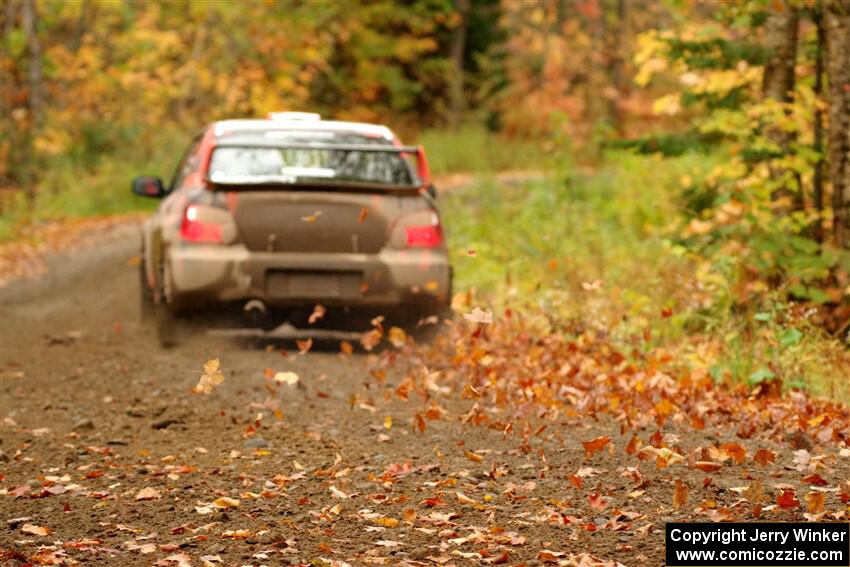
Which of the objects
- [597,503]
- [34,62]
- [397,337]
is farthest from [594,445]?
[34,62]

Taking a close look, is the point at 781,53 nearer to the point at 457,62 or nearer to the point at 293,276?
the point at 293,276

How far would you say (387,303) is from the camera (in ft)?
32.0

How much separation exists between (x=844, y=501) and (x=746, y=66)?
7519 mm

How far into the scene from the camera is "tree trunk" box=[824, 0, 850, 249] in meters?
10.3

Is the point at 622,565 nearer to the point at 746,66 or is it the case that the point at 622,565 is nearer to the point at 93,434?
the point at 93,434

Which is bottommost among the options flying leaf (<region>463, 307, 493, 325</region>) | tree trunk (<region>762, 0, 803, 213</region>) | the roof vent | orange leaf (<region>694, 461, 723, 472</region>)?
orange leaf (<region>694, 461, 723, 472</region>)

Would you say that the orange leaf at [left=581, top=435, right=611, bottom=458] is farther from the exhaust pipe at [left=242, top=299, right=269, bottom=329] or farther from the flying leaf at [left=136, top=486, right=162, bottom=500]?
the exhaust pipe at [left=242, top=299, right=269, bottom=329]

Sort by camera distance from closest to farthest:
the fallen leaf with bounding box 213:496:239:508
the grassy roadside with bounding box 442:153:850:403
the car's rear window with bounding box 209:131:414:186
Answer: the fallen leaf with bounding box 213:496:239:508, the grassy roadside with bounding box 442:153:850:403, the car's rear window with bounding box 209:131:414:186

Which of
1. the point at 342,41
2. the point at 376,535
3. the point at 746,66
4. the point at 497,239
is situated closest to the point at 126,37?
the point at 342,41

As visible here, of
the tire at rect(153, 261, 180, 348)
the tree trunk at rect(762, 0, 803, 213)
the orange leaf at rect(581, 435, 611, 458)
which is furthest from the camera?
the tree trunk at rect(762, 0, 803, 213)

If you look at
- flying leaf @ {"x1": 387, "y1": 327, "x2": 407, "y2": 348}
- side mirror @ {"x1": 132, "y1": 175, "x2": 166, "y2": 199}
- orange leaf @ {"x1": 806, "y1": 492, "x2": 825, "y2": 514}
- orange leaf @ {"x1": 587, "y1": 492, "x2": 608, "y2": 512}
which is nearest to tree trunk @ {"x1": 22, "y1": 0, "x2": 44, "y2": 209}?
side mirror @ {"x1": 132, "y1": 175, "x2": 166, "y2": 199}

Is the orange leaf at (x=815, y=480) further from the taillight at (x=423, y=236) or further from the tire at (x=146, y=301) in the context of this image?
the tire at (x=146, y=301)

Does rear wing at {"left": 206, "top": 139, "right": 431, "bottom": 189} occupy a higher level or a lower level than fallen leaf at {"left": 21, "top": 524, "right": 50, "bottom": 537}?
higher

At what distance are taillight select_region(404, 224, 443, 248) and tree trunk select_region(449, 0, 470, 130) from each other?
94.9ft
